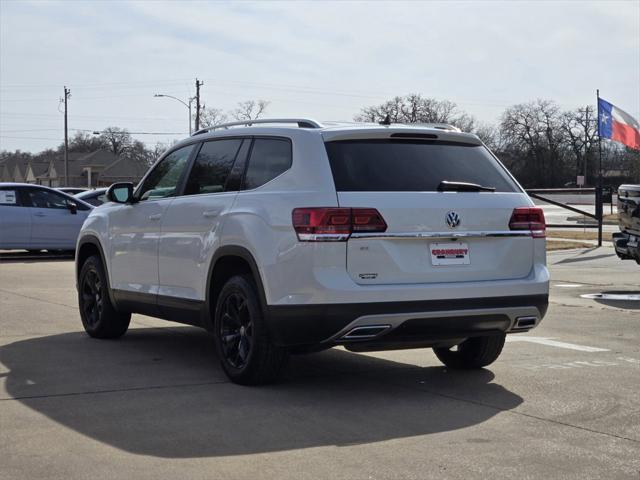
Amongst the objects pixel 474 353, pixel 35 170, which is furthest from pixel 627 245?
pixel 35 170

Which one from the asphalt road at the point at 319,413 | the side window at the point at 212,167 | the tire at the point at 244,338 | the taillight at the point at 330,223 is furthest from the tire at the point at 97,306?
the taillight at the point at 330,223

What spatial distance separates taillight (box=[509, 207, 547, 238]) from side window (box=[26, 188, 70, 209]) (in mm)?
16657

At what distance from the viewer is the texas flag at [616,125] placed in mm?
35188

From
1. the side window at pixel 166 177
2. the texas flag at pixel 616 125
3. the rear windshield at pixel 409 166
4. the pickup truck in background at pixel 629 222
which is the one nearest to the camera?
the rear windshield at pixel 409 166

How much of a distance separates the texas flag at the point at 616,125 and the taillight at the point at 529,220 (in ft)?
95.0

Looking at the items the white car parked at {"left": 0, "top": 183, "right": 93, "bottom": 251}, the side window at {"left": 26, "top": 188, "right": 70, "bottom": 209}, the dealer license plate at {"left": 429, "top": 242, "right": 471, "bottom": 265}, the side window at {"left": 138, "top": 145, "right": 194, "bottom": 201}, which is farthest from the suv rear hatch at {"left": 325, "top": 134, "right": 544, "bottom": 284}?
the side window at {"left": 26, "top": 188, "right": 70, "bottom": 209}

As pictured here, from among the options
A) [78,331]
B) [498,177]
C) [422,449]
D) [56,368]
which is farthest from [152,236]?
[422,449]

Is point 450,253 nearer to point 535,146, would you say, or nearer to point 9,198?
point 9,198

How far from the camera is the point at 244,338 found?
705cm

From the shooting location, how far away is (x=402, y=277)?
6.56m

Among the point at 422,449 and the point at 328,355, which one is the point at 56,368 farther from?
the point at 422,449

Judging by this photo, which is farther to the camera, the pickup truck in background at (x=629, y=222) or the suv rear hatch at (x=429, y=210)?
the pickup truck in background at (x=629, y=222)

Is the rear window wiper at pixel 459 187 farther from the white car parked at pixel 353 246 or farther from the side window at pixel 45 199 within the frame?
the side window at pixel 45 199

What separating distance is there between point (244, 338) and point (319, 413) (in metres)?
1.03
